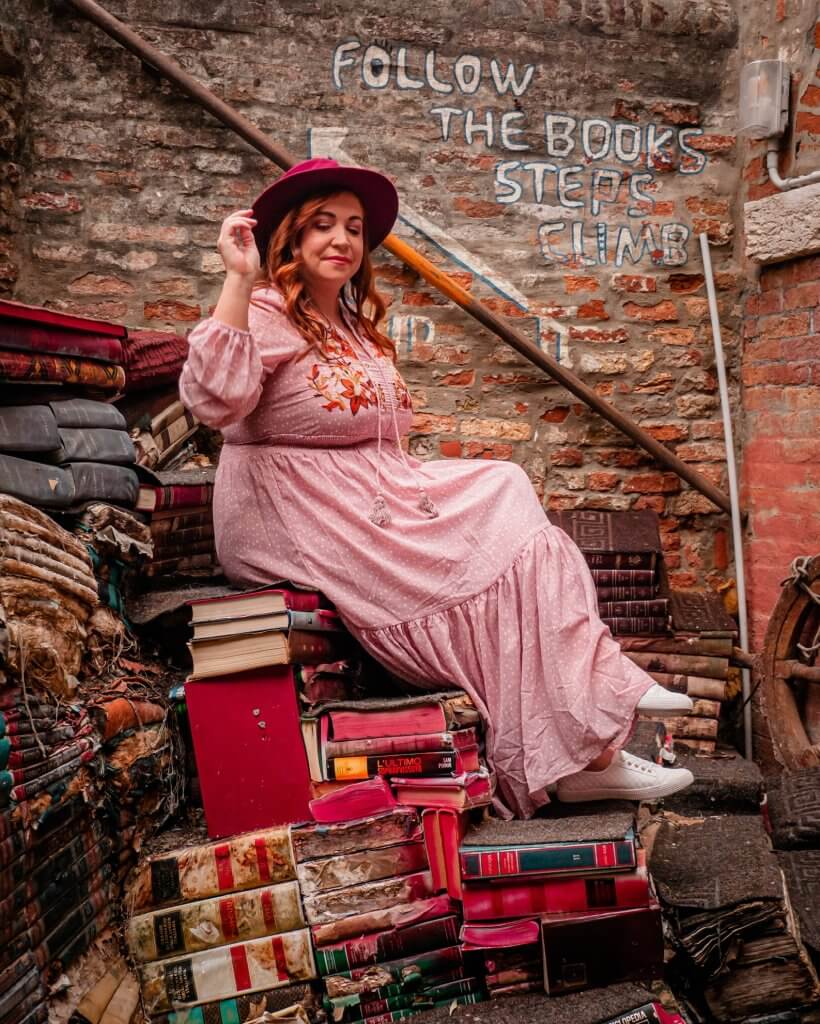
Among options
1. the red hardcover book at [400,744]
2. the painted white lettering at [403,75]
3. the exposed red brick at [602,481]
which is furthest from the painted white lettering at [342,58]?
the red hardcover book at [400,744]

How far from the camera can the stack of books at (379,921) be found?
1.91 metres

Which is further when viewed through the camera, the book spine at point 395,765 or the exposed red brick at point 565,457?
the exposed red brick at point 565,457

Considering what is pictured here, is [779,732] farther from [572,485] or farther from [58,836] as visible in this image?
[58,836]

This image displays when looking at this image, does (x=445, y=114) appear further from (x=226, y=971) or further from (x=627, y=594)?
(x=226, y=971)

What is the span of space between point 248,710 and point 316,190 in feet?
3.99

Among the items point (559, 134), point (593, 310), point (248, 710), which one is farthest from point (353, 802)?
point (559, 134)

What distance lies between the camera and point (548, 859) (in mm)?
1897

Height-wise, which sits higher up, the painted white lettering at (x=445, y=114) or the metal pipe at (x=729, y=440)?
the painted white lettering at (x=445, y=114)

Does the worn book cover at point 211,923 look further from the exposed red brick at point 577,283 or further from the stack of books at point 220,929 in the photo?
the exposed red brick at point 577,283

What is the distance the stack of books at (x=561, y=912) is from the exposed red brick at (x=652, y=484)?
2.39 m

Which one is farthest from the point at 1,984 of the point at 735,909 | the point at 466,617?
the point at 735,909

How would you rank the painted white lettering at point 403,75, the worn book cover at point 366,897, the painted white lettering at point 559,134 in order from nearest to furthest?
the worn book cover at point 366,897
the painted white lettering at point 403,75
the painted white lettering at point 559,134

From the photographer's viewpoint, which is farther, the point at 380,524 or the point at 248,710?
the point at 380,524

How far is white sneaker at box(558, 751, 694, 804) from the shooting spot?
223cm
